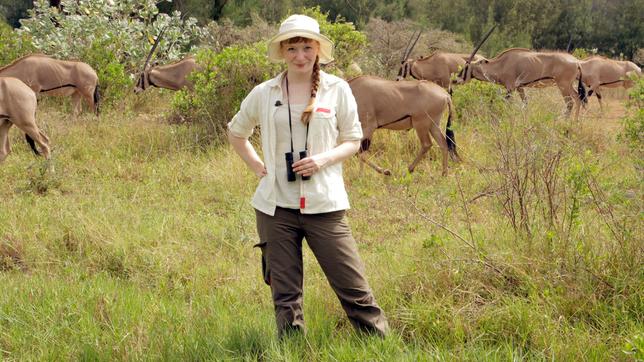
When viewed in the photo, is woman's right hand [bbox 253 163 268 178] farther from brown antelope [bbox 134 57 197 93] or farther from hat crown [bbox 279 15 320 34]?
brown antelope [bbox 134 57 197 93]

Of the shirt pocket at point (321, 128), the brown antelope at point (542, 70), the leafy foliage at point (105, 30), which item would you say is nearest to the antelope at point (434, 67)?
the brown antelope at point (542, 70)

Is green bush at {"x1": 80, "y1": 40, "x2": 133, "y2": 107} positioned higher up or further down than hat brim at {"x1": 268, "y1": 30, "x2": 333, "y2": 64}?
further down

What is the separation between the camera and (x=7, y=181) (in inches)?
321

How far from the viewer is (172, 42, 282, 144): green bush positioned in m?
10.0

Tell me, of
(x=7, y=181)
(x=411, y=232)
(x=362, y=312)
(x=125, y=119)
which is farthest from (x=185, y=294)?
(x=125, y=119)

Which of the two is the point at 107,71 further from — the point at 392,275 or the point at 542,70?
the point at 392,275

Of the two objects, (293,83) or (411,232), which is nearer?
(293,83)

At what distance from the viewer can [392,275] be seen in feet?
15.0

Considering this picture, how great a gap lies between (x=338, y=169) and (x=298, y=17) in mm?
769

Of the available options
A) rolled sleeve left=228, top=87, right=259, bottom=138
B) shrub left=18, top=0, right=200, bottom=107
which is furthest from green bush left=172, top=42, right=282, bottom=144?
rolled sleeve left=228, top=87, right=259, bottom=138

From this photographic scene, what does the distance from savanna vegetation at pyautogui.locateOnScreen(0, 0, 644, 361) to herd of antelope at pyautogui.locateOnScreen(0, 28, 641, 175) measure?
0.52 metres

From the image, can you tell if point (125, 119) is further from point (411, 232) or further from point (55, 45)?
point (411, 232)

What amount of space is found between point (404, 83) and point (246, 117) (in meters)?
5.15

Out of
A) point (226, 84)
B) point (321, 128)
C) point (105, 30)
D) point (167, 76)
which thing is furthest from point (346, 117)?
point (105, 30)
